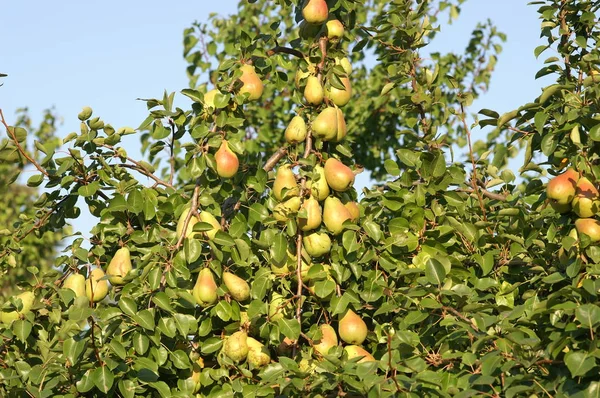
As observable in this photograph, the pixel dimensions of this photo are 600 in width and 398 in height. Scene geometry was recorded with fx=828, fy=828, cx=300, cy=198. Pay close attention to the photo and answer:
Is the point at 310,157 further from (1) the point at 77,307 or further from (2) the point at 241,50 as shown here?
(1) the point at 77,307

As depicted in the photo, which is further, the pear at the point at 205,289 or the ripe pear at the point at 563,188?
the pear at the point at 205,289

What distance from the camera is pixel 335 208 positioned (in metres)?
2.38

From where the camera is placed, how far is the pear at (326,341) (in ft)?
7.39

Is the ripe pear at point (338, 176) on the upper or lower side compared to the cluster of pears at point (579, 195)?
upper

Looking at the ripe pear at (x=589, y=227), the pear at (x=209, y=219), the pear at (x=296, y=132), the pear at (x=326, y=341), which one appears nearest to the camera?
the ripe pear at (x=589, y=227)

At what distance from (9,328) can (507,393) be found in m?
1.49

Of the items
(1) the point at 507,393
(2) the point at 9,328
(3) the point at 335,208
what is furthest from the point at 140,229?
(1) the point at 507,393

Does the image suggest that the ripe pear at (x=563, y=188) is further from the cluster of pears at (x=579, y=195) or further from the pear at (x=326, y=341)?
the pear at (x=326, y=341)

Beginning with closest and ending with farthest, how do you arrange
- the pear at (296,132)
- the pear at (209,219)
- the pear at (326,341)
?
1. the pear at (326,341)
2. the pear at (209,219)
3. the pear at (296,132)

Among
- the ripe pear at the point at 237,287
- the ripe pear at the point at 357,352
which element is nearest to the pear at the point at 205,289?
the ripe pear at the point at 237,287

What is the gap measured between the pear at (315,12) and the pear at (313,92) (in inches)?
7.6

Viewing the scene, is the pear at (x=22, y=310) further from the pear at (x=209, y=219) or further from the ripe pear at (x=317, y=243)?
the ripe pear at (x=317, y=243)

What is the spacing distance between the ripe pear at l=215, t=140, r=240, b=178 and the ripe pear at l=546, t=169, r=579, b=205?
888 mm

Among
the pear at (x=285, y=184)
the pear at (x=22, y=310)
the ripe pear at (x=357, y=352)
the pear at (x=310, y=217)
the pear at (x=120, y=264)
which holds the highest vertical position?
the pear at (x=285, y=184)
